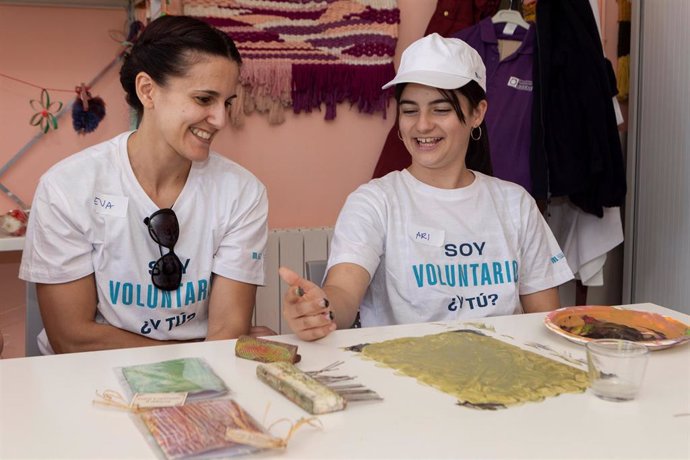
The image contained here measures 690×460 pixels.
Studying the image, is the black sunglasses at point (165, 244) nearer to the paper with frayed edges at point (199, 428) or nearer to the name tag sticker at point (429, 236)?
the name tag sticker at point (429, 236)

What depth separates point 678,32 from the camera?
2945 millimetres

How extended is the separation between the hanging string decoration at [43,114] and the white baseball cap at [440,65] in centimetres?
131

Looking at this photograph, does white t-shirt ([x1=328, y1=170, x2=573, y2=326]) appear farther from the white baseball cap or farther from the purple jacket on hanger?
the purple jacket on hanger

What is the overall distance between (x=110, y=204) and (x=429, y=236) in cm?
71

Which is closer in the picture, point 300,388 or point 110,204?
point 300,388

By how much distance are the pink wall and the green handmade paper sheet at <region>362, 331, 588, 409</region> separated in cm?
162

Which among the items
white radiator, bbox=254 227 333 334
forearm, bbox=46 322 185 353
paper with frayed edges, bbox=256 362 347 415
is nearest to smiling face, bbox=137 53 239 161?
forearm, bbox=46 322 185 353

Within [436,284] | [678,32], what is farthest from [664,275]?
[436,284]

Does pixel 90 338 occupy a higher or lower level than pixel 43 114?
lower

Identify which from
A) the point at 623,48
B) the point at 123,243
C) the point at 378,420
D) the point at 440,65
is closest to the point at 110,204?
the point at 123,243

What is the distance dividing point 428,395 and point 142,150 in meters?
0.98

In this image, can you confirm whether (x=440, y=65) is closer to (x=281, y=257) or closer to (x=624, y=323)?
(x=624, y=323)

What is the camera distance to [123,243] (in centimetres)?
169

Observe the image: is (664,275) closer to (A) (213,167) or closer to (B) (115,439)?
(A) (213,167)
